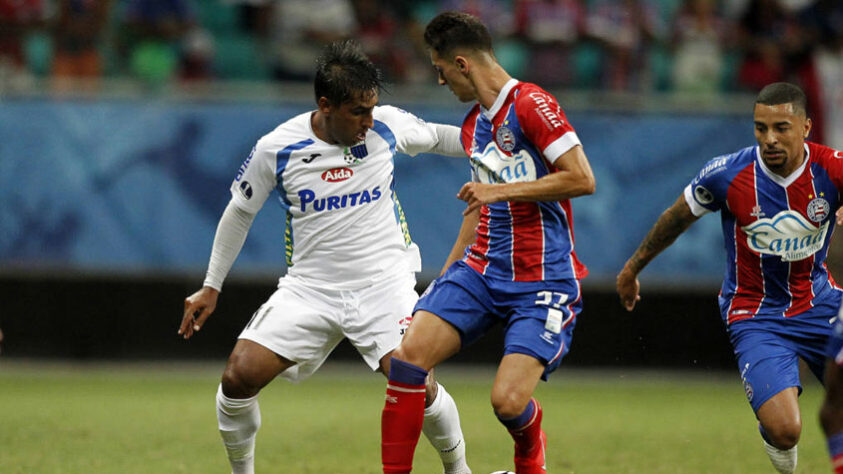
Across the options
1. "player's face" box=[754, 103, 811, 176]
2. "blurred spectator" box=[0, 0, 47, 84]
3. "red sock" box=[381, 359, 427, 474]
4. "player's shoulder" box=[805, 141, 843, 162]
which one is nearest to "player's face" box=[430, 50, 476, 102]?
"red sock" box=[381, 359, 427, 474]

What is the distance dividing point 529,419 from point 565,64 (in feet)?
24.4

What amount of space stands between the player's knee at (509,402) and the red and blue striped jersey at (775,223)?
1.74 meters

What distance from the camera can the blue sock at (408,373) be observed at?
566cm

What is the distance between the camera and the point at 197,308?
254 inches

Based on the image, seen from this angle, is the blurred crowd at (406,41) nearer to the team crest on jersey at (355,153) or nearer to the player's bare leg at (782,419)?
the team crest on jersey at (355,153)

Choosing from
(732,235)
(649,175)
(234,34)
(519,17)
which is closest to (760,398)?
(732,235)

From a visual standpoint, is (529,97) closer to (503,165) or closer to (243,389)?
(503,165)

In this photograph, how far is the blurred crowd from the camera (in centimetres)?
1266

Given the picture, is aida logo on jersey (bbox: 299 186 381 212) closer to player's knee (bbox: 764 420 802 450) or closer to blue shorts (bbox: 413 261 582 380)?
blue shorts (bbox: 413 261 582 380)

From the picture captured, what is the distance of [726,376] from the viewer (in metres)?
12.8

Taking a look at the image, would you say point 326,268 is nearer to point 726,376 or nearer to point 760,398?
point 760,398

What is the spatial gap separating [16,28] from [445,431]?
8.46 m

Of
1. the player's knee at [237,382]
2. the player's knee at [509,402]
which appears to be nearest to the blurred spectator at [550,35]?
the player's knee at [237,382]

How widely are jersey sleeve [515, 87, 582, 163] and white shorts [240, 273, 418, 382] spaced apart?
4.30ft
